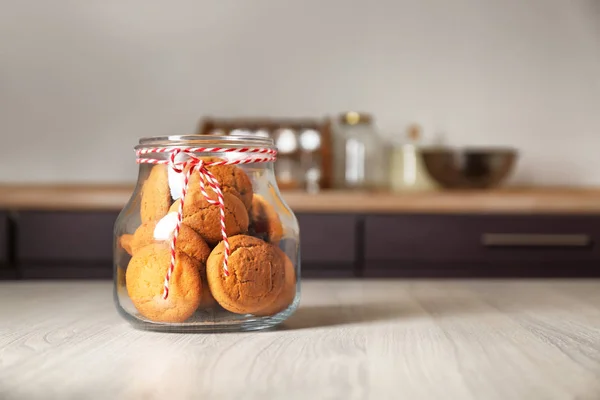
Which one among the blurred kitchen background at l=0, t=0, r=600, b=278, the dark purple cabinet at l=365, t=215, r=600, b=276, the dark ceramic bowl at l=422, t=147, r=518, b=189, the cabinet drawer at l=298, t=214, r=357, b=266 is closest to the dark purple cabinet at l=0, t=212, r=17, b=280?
the blurred kitchen background at l=0, t=0, r=600, b=278

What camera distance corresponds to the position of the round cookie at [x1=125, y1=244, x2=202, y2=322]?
24.5 inches

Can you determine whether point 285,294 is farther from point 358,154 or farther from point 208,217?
point 358,154

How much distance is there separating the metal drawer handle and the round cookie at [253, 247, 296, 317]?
156 centimetres

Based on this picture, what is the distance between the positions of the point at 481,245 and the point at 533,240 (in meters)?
0.16

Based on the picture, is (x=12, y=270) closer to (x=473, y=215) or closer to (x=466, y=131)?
(x=473, y=215)

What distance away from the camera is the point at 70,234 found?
2.15m

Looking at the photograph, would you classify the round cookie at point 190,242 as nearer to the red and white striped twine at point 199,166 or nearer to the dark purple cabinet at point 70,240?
the red and white striped twine at point 199,166

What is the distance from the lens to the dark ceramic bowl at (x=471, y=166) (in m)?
2.36

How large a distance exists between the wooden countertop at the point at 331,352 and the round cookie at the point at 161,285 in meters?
0.02

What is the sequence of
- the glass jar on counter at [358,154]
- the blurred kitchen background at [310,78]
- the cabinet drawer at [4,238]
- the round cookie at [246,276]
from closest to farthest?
the round cookie at [246,276], the cabinet drawer at [4,238], the glass jar on counter at [358,154], the blurred kitchen background at [310,78]

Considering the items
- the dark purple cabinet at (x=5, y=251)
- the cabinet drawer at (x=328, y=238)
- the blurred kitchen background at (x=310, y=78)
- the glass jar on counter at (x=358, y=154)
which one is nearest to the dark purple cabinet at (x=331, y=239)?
the cabinet drawer at (x=328, y=238)

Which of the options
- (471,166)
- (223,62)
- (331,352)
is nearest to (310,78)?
(223,62)

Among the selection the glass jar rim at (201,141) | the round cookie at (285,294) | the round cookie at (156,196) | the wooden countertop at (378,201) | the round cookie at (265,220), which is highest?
the glass jar rim at (201,141)

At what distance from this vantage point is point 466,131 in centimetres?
270
